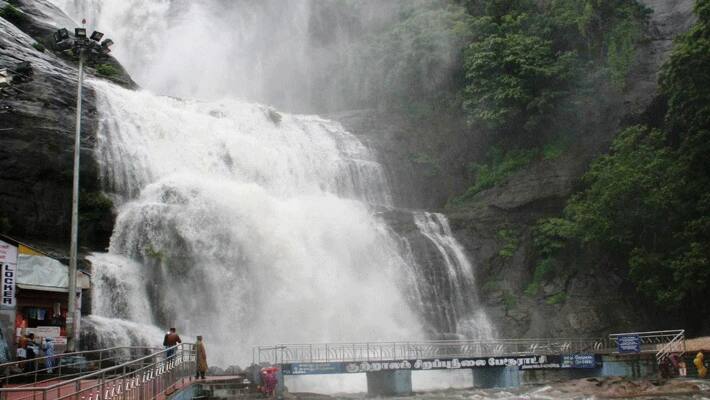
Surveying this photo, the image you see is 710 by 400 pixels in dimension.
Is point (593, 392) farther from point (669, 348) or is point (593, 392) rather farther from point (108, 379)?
point (108, 379)

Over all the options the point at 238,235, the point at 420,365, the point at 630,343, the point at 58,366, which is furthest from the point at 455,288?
the point at 58,366

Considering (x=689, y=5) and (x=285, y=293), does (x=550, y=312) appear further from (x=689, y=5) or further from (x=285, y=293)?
(x=689, y=5)

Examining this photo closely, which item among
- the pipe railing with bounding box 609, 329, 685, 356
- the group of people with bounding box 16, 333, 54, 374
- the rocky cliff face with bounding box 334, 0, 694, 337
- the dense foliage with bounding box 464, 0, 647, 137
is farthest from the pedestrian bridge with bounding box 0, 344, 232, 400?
the dense foliage with bounding box 464, 0, 647, 137

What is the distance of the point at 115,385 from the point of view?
11.3m

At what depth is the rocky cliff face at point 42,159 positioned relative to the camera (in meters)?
27.4

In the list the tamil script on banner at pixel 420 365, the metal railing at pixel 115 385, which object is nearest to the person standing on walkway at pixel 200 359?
the metal railing at pixel 115 385

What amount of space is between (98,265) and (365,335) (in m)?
11.6

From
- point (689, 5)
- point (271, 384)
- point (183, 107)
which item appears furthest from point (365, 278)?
point (689, 5)

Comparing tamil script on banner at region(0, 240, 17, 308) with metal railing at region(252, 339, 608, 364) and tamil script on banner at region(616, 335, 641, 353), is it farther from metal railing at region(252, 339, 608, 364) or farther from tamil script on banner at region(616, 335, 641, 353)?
tamil script on banner at region(616, 335, 641, 353)

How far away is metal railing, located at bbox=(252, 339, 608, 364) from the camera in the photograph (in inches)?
1033

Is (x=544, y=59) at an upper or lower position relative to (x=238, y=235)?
upper

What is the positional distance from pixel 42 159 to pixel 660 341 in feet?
95.0

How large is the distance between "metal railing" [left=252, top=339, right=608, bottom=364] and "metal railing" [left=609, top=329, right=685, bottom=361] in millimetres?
1797

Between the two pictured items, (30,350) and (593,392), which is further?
(593,392)
